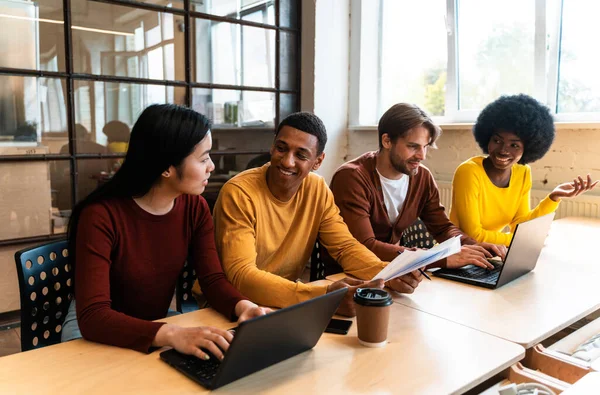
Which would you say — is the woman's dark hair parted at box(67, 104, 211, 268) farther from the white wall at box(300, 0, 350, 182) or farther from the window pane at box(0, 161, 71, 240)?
the white wall at box(300, 0, 350, 182)

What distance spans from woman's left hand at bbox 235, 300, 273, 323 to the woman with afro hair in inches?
48.6

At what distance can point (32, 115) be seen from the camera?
2689 mm

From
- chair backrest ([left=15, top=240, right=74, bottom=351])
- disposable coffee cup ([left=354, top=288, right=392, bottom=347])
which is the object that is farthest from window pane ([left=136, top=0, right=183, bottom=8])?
disposable coffee cup ([left=354, top=288, right=392, bottom=347])

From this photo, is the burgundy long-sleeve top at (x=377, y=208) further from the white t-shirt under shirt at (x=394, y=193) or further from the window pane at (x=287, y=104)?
the window pane at (x=287, y=104)

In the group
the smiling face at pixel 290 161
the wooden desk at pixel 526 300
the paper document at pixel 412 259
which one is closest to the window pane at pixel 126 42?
the smiling face at pixel 290 161

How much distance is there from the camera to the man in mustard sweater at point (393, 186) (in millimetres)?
1932

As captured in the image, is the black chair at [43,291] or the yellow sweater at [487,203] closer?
the black chair at [43,291]

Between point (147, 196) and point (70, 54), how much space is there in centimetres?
180

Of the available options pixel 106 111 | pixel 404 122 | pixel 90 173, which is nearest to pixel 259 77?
pixel 106 111

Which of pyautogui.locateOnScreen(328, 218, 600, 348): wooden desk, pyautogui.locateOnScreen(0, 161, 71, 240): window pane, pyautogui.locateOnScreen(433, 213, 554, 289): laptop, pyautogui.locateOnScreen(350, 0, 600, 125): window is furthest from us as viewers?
pyautogui.locateOnScreen(350, 0, 600, 125): window

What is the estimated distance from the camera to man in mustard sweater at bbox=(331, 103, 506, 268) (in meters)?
1.93

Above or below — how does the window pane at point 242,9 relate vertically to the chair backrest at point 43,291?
above

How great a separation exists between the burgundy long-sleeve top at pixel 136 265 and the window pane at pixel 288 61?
250cm

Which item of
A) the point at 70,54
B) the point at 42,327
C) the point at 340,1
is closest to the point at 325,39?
the point at 340,1
